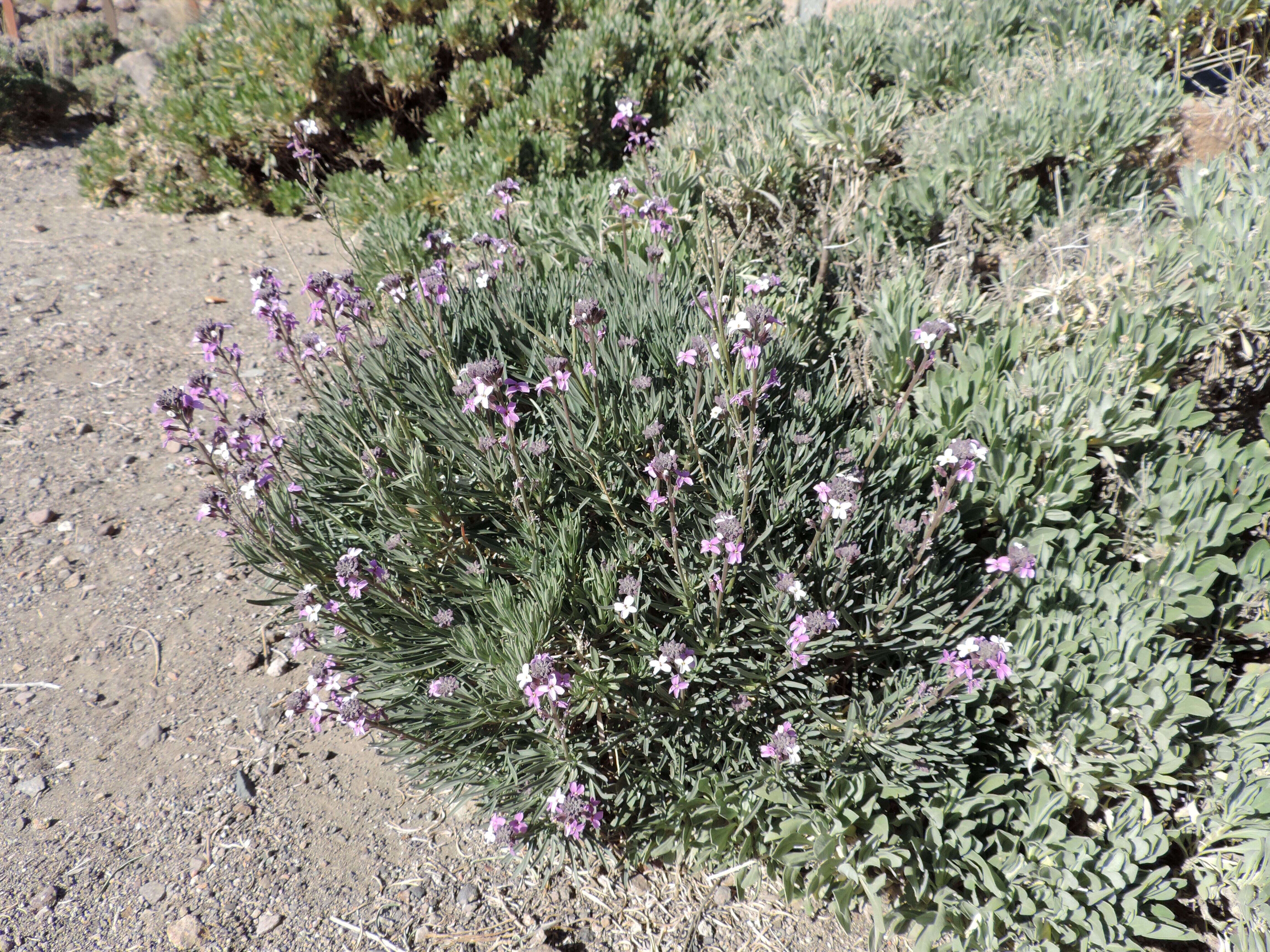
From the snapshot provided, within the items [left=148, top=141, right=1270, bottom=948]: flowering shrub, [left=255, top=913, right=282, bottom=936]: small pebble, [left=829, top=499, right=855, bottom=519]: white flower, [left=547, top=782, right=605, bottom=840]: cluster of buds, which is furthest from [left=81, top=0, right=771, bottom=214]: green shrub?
[left=255, top=913, right=282, bottom=936]: small pebble

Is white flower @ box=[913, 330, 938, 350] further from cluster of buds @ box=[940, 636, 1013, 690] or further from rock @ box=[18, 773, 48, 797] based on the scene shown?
rock @ box=[18, 773, 48, 797]

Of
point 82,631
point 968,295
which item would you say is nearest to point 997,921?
point 968,295

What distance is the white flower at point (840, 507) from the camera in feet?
6.88

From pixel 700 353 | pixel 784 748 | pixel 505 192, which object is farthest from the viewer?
pixel 505 192

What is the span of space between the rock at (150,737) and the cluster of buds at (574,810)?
1.76 metres

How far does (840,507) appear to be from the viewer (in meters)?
2.10

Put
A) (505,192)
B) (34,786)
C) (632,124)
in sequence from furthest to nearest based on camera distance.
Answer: (632,124), (505,192), (34,786)

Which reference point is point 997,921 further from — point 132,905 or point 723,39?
point 723,39

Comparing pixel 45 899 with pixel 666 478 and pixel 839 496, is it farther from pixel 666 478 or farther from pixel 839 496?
pixel 839 496

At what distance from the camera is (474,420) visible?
8.79 feet

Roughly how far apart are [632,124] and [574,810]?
18.5ft

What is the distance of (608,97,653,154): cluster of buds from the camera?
3.91 meters

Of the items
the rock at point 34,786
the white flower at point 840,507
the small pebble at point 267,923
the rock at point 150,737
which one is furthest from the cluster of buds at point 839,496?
the rock at point 34,786

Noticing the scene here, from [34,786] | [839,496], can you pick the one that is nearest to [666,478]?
[839,496]
